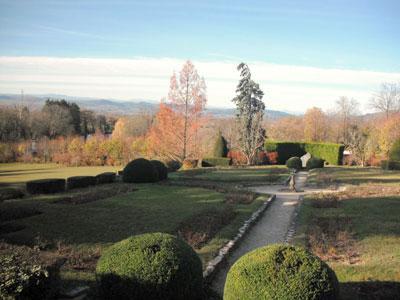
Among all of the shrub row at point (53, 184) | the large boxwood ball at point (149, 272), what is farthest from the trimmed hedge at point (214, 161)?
the large boxwood ball at point (149, 272)

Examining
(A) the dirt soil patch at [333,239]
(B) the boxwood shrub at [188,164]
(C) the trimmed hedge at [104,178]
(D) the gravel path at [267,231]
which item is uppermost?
(A) the dirt soil patch at [333,239]

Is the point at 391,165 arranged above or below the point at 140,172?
above

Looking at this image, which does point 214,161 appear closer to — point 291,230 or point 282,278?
point 291,230

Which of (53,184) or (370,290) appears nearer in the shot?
(370,290)

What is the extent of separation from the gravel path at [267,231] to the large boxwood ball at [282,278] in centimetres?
206

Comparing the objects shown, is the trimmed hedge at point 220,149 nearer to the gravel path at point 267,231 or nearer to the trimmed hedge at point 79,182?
the trimmed hedge at point 79,182

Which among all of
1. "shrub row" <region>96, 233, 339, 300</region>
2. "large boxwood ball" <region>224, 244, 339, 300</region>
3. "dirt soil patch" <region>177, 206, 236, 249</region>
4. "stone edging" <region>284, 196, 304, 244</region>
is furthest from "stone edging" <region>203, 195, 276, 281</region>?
"large boxwood ball" <region>224, 244, 339, 300</region>

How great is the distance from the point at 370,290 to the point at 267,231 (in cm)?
547

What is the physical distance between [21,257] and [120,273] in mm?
1618

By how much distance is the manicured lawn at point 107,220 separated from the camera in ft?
29.0

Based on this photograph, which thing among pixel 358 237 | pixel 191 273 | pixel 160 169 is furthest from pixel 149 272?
pixel 160 169

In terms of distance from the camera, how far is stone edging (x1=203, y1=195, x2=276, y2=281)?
772 centimetres

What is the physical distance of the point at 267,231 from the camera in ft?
39.1

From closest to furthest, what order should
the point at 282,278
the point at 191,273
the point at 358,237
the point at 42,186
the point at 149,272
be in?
the point at 282,278 < the point at 149,272 < the point at 191,273 < the point at 358,237 < the point at 42,186
